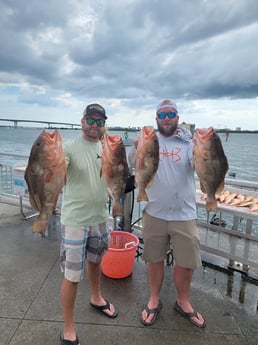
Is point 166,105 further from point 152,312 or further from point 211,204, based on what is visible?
point 152,312

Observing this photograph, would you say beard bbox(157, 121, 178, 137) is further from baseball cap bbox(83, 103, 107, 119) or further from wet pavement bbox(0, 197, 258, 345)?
wet pavement bbox(0, 197, 258, 345)

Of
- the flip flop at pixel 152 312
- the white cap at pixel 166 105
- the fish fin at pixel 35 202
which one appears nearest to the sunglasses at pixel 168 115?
the white cap at pixel 166 105

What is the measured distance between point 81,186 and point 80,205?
0.55 ft

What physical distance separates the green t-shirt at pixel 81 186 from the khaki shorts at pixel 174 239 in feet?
2.11

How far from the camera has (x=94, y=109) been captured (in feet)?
7.01

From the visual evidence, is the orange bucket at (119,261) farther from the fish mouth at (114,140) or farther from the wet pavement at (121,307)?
the fish mouth at (114,140)

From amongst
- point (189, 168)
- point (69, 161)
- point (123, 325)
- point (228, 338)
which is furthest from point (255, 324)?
point (69, 161)

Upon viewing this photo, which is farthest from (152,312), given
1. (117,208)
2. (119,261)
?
(117,208)

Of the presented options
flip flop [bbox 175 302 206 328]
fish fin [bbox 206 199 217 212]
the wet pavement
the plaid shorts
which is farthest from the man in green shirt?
flip flop [bbox 175 302 206 328]

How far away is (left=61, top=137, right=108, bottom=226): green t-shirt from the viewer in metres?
2.15

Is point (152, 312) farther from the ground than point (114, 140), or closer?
closer

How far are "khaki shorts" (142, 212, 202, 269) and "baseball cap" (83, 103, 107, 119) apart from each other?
1127 mm

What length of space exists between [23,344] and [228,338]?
6.33ft

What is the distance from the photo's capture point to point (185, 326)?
2.54 metres
